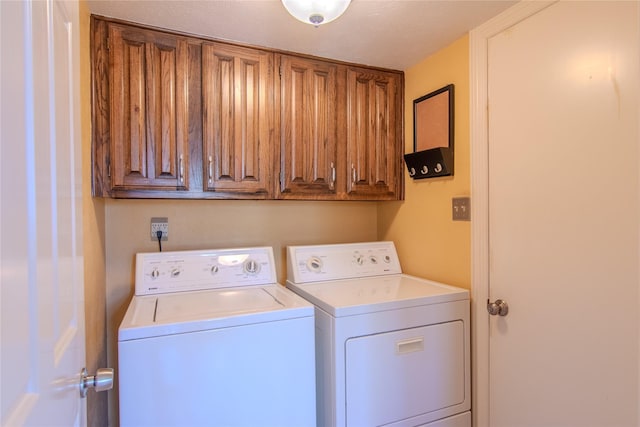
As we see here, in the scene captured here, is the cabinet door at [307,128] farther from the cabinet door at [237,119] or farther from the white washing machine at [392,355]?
the white washing machine at [392,355]

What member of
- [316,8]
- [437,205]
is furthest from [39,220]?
[437,205]

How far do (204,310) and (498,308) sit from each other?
4.25ft

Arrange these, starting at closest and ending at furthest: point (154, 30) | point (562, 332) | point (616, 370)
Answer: point (616, 370) < point (562, 332) < point (154, 30)

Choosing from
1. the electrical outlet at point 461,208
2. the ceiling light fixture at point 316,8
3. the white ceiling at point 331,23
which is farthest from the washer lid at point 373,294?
the white ceiling at point 331,23

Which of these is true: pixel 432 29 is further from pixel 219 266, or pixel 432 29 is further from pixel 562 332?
pixel 219 266

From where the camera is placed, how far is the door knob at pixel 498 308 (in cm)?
150

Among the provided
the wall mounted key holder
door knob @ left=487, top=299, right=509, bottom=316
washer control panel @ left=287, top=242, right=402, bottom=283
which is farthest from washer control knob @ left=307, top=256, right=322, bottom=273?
door knob @ left=487, top=299, right=509, bottom=316

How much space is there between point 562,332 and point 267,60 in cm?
181

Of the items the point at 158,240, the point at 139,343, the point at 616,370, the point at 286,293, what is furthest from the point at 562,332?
the point at 158,240

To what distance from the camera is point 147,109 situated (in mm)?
1545

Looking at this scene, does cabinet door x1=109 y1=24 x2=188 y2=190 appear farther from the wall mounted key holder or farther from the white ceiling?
the wall mounted key holder

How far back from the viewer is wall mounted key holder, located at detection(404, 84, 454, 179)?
1.75 m

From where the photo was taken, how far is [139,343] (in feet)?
3.83

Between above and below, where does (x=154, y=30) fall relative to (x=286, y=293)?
above
